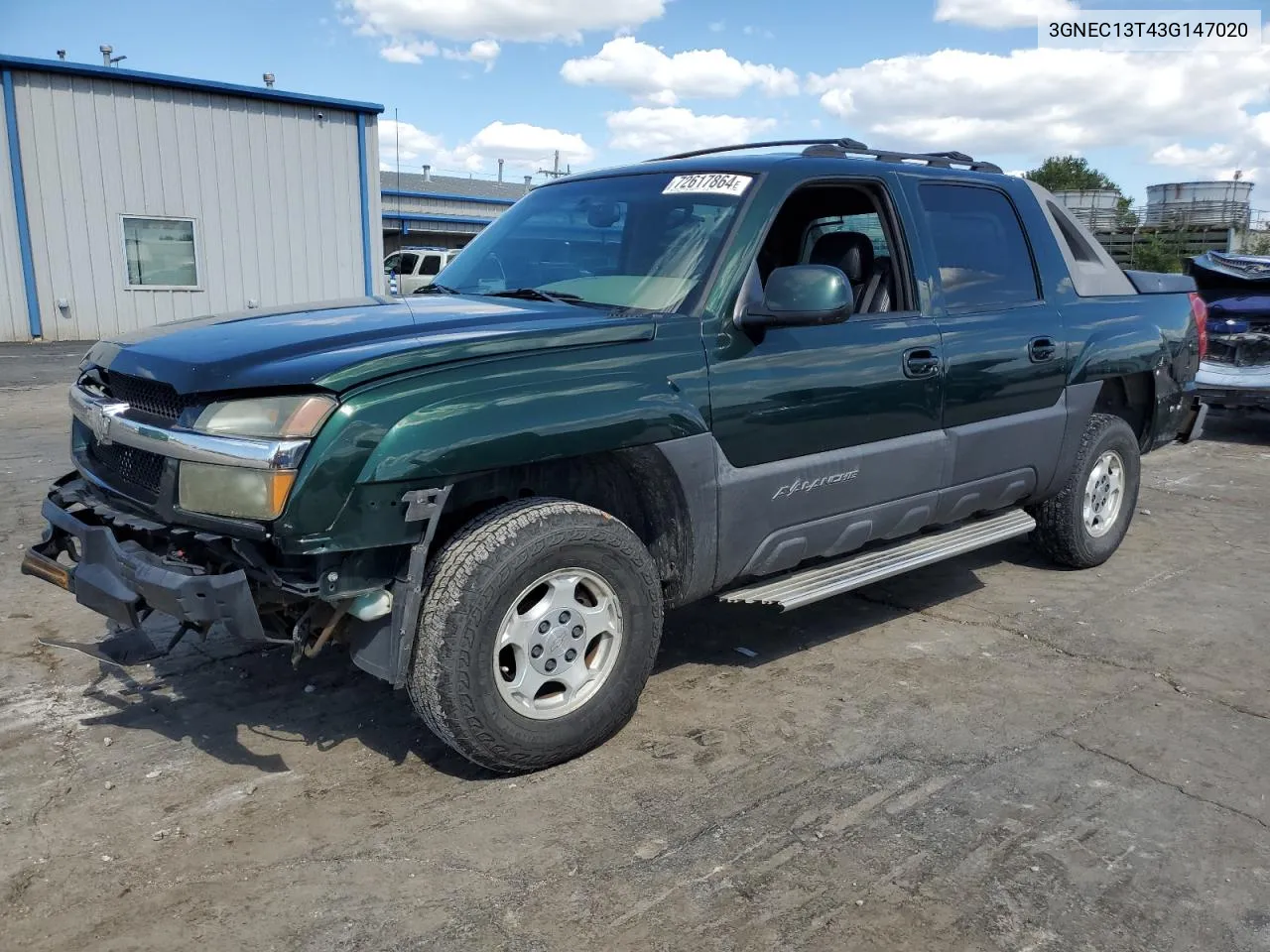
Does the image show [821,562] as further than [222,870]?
Yes

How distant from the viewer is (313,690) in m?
3.87

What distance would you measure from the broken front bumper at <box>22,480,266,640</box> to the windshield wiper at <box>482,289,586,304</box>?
5.14ft

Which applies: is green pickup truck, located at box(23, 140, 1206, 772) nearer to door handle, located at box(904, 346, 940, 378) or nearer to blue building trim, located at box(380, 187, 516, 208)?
door handle, located at box(904, 346, 940, 378)

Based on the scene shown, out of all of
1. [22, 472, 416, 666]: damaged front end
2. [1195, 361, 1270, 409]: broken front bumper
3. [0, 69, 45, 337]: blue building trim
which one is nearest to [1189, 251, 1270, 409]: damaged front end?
[1195, 361, 1270, 409]: broken front bumper

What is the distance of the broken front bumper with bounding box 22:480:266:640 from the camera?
2.78 metres

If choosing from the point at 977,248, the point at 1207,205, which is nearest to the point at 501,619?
the point at 977,248

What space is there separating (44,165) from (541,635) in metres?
17.5

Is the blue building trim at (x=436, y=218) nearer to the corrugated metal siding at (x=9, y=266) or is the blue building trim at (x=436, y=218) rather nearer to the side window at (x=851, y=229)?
the corrugated metal siding at (x=9, y=266)

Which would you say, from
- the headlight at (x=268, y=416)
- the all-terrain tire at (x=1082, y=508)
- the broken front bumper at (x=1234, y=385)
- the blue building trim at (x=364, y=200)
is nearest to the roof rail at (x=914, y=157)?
the all-terrain tire at (x=1082, y=508)

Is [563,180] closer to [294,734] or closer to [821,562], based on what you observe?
[821,562]

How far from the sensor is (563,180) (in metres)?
4.59

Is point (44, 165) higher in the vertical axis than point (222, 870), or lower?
higher

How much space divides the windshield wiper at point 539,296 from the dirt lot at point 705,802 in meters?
1.51

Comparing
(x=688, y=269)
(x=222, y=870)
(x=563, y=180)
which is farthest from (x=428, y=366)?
(x=563, y=180)
